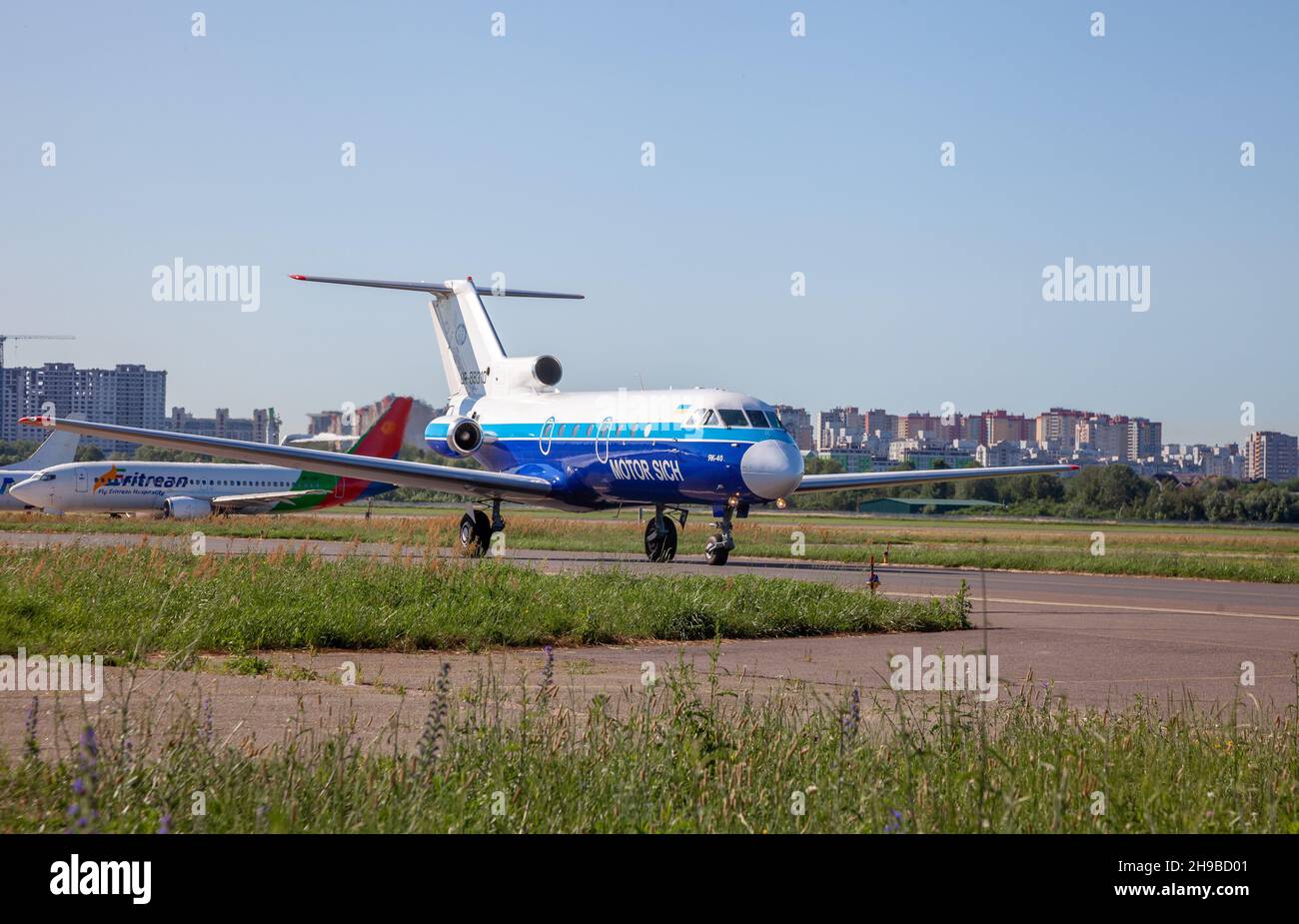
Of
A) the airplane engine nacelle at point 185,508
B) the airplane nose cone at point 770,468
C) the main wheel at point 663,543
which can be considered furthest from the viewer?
the airplane engine nacelle at point 185,508

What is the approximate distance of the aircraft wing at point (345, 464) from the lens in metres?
25.8

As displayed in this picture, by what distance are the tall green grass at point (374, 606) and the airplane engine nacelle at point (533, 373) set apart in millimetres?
16382

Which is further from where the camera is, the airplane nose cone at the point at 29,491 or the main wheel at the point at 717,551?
the airplane nose cone at the point at 29,491

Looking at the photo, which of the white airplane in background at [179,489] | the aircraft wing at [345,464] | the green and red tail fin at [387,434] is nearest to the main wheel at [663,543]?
the aircraft wing at [345,464]

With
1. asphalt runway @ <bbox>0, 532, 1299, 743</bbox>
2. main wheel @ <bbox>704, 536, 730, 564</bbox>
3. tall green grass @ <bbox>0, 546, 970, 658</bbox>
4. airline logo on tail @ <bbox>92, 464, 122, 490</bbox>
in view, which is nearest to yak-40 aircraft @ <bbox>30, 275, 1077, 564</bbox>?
main wheel @ <bbox>704, 536, 730, 564</bbox>

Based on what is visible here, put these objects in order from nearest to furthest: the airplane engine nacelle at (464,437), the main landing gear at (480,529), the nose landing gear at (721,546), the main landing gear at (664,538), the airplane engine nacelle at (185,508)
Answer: the nose landing gear at (721,546)
the main landing gear at (664,538)
the main landing gear at (480,529)
the airplane engine nacelle at (464,437)
the airplane engine nacelle at (185,508)

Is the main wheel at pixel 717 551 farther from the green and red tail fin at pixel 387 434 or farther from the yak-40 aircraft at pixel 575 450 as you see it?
the green and red tail fin at pixel 387 434

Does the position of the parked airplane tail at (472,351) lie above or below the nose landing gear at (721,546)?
above

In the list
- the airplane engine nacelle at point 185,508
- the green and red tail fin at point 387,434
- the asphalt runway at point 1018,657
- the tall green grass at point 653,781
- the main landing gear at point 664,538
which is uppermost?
the green and red tail fin at point 387,434

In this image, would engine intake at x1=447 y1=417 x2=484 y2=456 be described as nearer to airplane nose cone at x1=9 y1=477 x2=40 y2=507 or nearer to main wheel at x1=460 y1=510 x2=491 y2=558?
main wheel at x1=460 y1=510 x2=491 y2=558

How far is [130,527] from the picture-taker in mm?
41438
